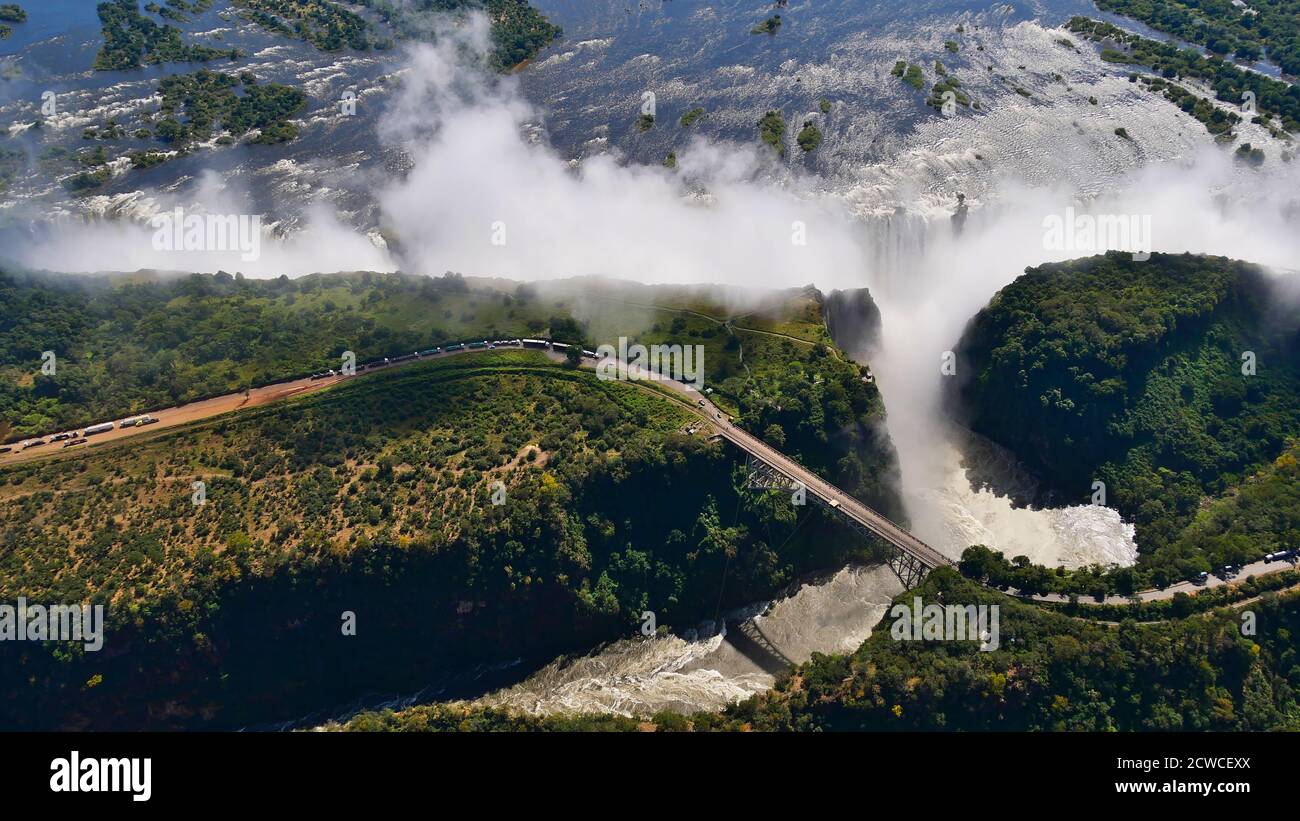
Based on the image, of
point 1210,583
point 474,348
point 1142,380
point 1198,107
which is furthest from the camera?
point 1198,107

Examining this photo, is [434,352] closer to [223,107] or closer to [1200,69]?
[223,107]

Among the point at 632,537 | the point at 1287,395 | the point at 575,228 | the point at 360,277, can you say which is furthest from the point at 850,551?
the point at 360,277

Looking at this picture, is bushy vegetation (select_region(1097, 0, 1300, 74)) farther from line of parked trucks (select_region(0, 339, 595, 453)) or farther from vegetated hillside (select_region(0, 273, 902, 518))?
line of parked trucks (select_region(0, 339, 595, 453))

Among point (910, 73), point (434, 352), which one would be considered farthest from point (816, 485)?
point (910, 73)

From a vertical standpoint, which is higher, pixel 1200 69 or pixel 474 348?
pixel 1200 69

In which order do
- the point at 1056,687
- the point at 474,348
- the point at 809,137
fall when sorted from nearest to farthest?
the point at 1056,687, the point at 474,348, the point at 809,137

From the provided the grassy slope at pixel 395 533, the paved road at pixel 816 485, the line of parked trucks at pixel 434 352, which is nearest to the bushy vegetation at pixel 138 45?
the grassy slope at pixel 395 533
